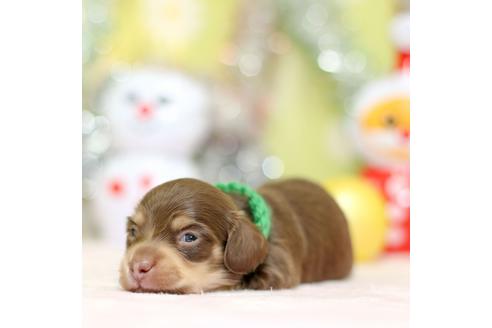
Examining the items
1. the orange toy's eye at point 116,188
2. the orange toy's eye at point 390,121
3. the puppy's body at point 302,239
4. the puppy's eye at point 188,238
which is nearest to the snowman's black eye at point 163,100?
the orange toy's eye at point 116,188

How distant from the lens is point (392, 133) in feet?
16.2

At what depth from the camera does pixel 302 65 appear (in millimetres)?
6109

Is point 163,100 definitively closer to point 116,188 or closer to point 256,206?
point 116,188

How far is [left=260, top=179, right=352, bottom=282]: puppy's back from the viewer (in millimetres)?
3209

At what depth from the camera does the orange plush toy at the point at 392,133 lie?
4918 mm

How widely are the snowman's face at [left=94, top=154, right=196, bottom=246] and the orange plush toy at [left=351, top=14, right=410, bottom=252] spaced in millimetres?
1335

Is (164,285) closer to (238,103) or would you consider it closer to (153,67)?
(153,67)

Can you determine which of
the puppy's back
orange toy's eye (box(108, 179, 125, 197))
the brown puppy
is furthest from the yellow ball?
the brown puppy

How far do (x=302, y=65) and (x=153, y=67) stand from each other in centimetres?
143

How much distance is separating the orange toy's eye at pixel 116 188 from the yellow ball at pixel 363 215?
1.47m

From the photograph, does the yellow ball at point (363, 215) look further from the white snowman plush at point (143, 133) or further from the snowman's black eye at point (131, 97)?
the snowman's black eye at point (131, 97)

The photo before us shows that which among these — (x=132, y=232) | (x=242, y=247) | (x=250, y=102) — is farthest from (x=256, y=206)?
(x=250, y=102)

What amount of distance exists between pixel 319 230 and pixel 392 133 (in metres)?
1.88
